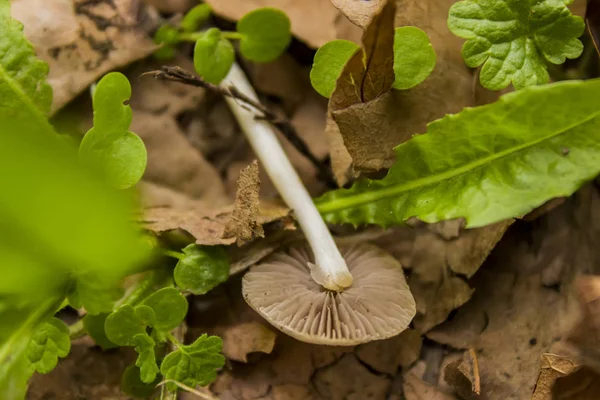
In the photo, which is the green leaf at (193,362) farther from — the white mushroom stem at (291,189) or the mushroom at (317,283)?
the white mushroom stem at (291,189)

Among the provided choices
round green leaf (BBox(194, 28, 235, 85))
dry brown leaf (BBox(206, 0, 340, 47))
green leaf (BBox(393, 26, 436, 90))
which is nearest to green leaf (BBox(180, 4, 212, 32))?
dry brown leaf (BBox(206, 0, 340, 47))

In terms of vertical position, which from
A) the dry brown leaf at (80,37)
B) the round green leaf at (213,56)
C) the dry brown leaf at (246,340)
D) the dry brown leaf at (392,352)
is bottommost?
the dry brown leaf at (392,352)

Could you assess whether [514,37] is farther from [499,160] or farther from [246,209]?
[246,209]

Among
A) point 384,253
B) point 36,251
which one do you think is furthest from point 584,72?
point 36,251

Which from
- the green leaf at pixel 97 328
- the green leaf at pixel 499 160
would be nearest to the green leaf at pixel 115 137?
the green leaf at pixel 97 328

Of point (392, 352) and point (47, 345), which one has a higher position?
point (47, 345)

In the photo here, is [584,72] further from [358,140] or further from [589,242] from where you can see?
[358,140]

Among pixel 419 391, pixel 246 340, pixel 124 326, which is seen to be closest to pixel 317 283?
pixel 246 340
